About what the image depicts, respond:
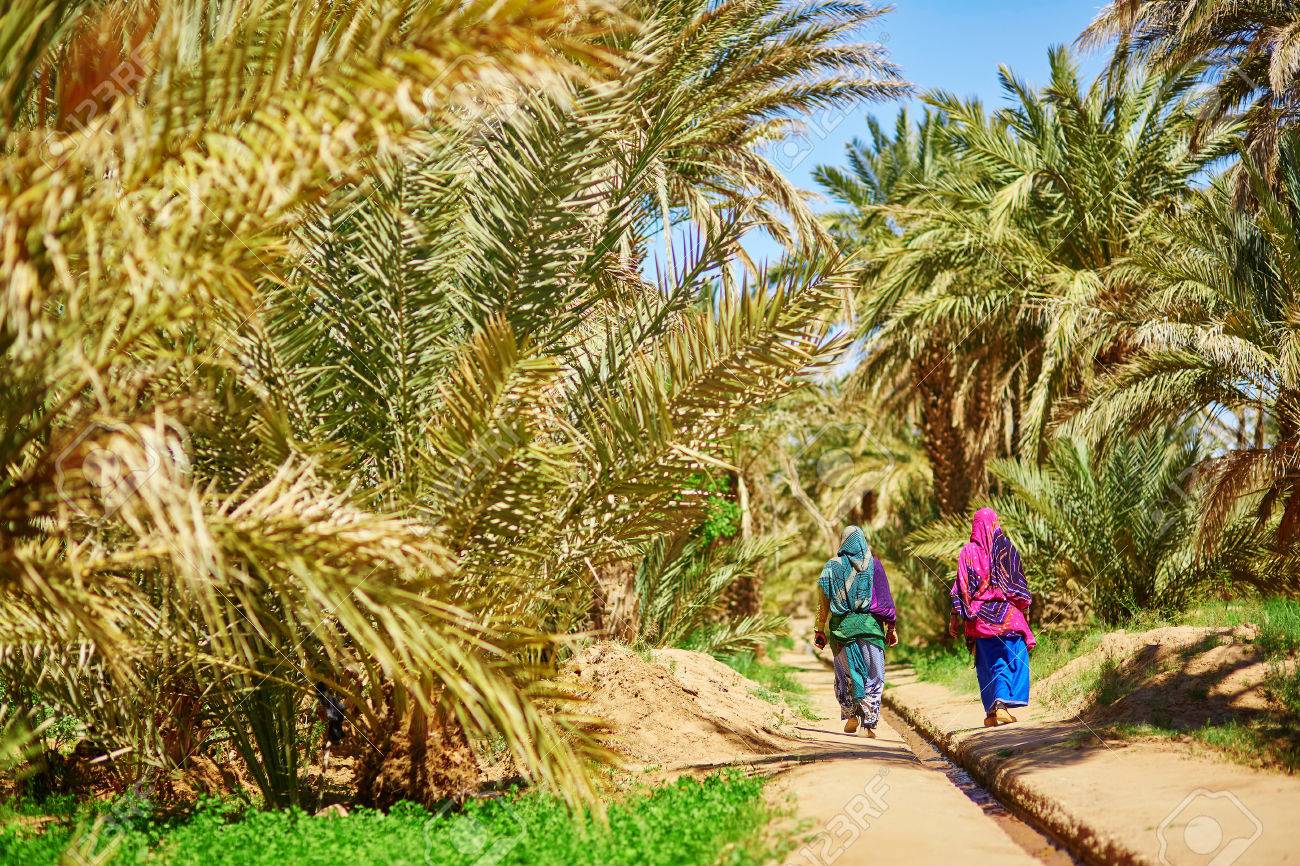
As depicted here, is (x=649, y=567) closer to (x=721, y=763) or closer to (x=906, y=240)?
(x=721, y=763)

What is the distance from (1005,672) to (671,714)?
2.57 metres

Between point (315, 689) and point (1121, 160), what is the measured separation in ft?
41.5

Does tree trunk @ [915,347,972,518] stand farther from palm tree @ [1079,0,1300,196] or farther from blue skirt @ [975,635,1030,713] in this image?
blue skirt @ [975,635,1030,713]

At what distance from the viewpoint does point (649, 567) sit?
1145 centimetres

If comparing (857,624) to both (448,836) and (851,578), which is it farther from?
(448,836)

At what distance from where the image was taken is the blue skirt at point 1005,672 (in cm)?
773

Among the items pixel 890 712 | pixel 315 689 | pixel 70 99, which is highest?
pixel 70 99

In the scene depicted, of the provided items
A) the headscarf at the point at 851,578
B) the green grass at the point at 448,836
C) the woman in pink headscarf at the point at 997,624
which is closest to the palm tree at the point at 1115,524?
the woman in pink headscarf at the point at 997,624

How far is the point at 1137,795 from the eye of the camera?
469 cm

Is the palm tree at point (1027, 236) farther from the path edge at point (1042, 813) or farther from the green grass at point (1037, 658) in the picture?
the path edge at point (1042, 813)

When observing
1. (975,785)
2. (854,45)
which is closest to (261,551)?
(975,785)

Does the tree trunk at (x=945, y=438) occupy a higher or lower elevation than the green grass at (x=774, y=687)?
higher

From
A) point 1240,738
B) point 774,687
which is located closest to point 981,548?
point 1240,738

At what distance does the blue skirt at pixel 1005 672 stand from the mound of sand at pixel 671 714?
155 cm
